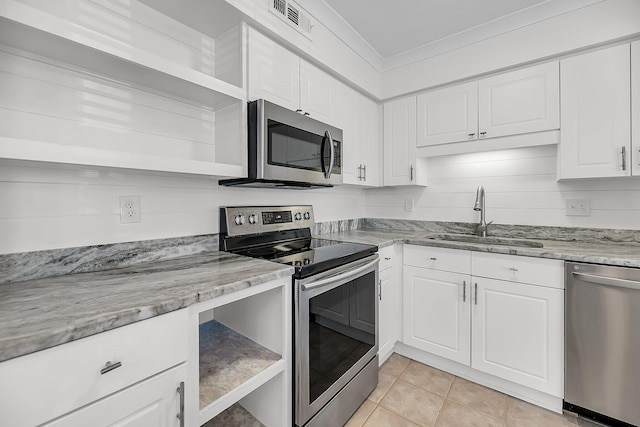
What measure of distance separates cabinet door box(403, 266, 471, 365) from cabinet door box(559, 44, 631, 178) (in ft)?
3.49

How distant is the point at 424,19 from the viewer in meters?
2.05

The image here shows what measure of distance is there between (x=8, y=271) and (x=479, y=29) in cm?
304

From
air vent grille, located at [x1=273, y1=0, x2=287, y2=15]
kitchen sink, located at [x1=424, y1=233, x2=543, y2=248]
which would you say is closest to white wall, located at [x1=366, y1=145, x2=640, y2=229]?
kitchen sink, located at [x1=424, y1=233, x2=543, y2=248]

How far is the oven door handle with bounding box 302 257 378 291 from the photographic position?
4.20 ft

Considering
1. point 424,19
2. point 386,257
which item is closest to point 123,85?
point 386,257

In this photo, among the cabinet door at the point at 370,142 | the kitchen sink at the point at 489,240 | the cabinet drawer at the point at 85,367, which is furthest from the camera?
the cabinet door at the point at 370,142

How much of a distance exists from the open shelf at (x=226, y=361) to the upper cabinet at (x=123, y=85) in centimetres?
83

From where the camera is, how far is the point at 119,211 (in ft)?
4.23

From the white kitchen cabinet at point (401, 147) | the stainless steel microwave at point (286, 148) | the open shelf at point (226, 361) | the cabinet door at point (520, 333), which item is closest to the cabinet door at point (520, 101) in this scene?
the white kitchen cabinet at point (401, 147)

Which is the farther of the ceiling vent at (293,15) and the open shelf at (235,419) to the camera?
the ceiling vent at (293,15)

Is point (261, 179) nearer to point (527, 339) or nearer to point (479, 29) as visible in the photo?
point (527, 339)

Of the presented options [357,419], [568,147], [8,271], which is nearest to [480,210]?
[568,147]

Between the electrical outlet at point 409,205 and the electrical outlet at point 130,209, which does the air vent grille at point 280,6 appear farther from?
the electrical outlet at point 409,205

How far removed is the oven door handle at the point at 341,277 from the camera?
1279 mm
